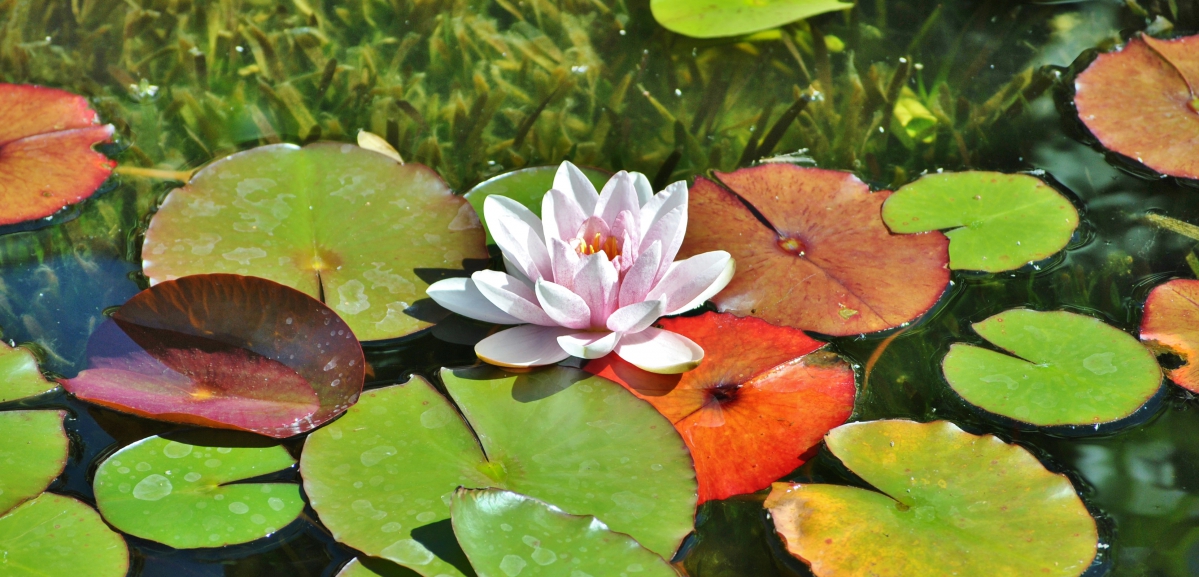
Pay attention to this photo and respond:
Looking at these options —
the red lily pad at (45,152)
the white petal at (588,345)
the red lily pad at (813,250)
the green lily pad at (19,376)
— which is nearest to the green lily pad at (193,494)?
the green lily pad at (19,376)

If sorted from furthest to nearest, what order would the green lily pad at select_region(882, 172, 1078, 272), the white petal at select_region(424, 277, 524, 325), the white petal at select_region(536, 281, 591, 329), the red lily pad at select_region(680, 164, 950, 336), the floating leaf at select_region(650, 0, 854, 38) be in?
Answer: 1. the floating leaf at select_region(650, 0, 854, 38)
2. the green lily pad at select_region(882, 172, 1078, 272)
3. the red lily pad at select_region(680, 164, 950, 336)
4. the white petal at select_region(424, 277, 524, 325)
5. the white petal at select_region(536, 281, 591, 329)

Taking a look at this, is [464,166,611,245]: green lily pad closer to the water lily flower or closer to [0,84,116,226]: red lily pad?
the water lily flower

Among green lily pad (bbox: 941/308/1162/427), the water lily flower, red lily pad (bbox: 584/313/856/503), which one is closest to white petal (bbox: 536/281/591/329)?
the water lily flower

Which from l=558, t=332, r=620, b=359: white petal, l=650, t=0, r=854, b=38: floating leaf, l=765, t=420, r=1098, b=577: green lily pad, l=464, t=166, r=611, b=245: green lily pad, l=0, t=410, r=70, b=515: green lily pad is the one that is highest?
l=650, t=0, r=854, b=38: floating leaf

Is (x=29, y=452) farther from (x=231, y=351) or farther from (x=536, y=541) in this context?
(x=536, y=541)

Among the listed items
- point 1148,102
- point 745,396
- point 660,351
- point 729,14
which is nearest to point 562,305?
point 660,351

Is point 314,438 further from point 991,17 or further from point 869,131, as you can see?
point 991,17
